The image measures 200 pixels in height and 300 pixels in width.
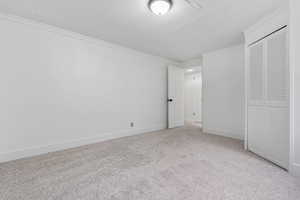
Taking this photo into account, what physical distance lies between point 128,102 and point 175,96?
72.2 inches

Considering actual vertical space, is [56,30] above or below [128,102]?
above

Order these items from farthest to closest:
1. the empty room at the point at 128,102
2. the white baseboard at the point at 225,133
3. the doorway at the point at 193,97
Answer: the doorway at the point at 193,97, the white baseboard at the point at 225,133, the empty room at the point at 128,102

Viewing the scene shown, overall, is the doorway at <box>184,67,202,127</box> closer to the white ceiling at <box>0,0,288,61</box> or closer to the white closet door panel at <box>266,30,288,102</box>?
the white ceiling at <box>0,0,288,61</box>

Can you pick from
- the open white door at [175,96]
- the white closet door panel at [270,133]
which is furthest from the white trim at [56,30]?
the white closet door panel at [270,133]

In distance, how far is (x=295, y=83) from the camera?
1660 millimetres

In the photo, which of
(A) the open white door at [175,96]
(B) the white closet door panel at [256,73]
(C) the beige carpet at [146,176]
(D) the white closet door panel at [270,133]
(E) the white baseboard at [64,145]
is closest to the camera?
(C) the beige carpet at [146,176]

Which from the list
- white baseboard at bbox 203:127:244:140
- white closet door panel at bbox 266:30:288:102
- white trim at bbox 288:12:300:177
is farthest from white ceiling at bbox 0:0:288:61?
white baseboard at bbox 203:127:244:140

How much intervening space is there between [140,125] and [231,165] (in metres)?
2.42

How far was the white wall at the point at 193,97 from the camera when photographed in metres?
6.21

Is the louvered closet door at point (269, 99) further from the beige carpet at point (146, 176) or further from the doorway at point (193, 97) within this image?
the doorway at point (193, 97)

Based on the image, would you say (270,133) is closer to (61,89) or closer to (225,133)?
(225,133)

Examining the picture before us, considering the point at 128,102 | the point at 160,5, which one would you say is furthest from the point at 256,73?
the point at 128,102

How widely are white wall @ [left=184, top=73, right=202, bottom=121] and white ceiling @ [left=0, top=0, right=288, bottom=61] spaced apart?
3.21 metres

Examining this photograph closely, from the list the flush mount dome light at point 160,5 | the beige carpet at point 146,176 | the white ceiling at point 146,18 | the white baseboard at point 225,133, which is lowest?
the beige carpet at point 146,176
